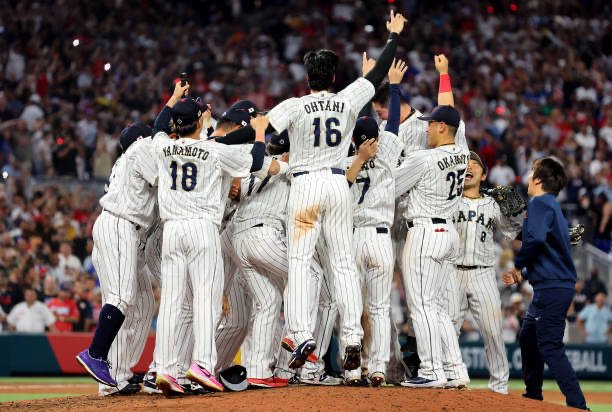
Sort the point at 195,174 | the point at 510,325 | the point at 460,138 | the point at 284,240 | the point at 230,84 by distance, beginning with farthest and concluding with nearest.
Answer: the point at 230,84 < the point at 510,325 < the point at 460,138 < the point at 284,240 < the point at 195,174

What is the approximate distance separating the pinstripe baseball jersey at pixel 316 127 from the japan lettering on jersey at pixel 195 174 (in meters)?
0.41

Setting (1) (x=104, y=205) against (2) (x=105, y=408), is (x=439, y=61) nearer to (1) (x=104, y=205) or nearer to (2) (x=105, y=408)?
(1) (x=104, y=205)

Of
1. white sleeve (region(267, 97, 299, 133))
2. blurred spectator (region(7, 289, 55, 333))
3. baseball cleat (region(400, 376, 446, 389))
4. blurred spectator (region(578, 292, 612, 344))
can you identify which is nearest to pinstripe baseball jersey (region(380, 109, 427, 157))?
white sleeve (region(267, 97, 299, 133))

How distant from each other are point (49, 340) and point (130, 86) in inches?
268

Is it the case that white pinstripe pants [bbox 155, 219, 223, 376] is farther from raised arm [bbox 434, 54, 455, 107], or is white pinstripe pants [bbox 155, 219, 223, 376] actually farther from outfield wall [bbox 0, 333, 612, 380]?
outfield wall [bbox 0, 333, 612, 380]

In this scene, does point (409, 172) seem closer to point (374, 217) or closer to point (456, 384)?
point (374, 217)

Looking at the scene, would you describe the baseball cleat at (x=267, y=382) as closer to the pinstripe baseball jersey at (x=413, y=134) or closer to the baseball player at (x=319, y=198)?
the baseball player at (x=319, y=198)

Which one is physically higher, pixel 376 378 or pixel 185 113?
pixel 185 113

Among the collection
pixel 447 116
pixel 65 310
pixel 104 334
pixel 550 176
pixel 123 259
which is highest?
pixel 447 116

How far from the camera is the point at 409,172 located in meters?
8.62

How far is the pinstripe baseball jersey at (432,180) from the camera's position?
860 cm

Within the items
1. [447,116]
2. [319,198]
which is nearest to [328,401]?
[319,198]

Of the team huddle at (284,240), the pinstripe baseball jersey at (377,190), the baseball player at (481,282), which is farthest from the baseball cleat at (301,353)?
the baseball player at (481,282)

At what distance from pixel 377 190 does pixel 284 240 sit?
0.87m
